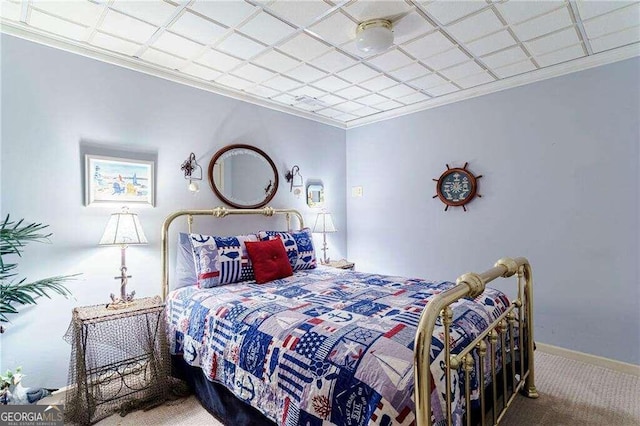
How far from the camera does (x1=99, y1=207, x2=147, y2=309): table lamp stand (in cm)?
229

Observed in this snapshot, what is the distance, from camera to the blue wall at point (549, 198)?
8.48ft

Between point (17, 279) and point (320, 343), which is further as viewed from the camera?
point (17, 279)

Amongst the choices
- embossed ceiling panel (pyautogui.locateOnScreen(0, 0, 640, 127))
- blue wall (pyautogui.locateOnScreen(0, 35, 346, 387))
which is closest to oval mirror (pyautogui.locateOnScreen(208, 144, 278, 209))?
blue wall (pyautogui.locateOnScreen(0, 35, 346, 387))

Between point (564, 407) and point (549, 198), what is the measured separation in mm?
1657

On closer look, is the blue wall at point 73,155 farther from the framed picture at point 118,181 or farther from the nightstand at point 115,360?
the nightstand at point 115,360

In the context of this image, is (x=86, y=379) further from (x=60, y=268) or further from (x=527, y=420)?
(x=527, y=420)

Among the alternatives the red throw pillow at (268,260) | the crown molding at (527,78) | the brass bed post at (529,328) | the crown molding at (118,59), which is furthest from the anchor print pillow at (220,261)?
the crown molding at (527,78)

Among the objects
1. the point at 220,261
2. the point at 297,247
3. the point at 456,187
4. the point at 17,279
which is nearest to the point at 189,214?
the point at 220,261

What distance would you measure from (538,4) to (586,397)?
8.31 feet

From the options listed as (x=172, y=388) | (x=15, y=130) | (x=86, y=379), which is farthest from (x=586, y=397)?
(x=15, y=130)

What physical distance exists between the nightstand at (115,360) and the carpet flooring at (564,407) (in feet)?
0.41

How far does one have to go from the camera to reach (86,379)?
201 cm

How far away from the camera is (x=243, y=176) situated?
11.0ft

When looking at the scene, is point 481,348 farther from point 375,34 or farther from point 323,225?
point 323,225
